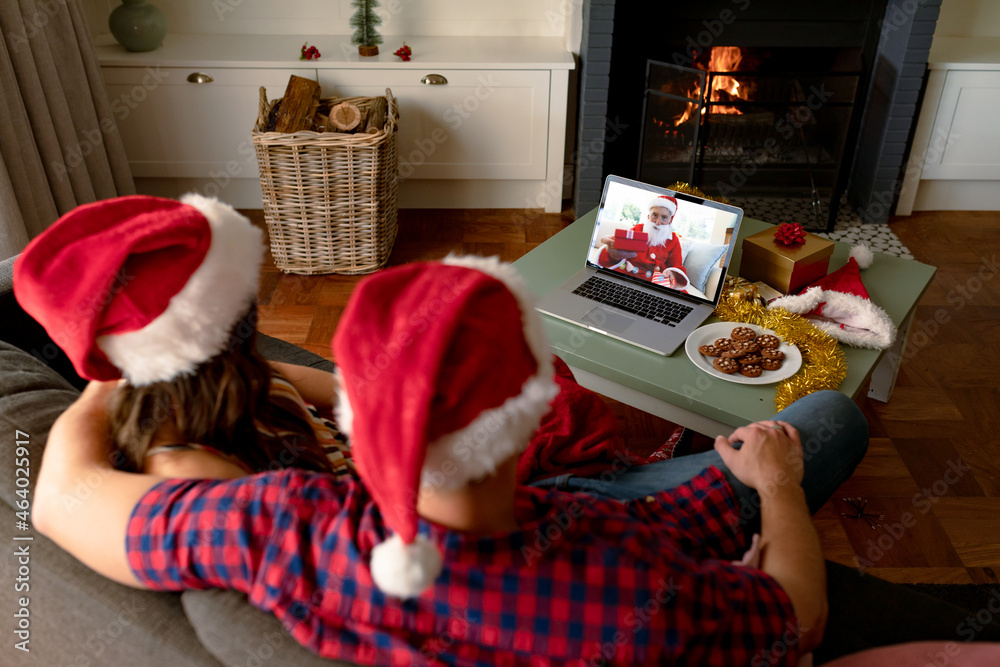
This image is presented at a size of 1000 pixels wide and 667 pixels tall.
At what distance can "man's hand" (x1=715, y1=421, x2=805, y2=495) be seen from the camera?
1095mm

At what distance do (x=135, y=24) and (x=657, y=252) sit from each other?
87.7 inches

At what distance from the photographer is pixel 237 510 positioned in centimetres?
75

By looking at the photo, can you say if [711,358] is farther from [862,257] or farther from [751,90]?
[751,90]

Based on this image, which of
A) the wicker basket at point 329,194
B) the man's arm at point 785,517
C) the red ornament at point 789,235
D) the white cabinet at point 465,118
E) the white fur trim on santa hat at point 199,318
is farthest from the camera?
the white cabinet at point 465,118

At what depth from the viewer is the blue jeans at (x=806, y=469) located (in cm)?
116

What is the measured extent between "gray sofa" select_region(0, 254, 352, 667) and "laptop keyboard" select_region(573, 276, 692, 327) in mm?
1120

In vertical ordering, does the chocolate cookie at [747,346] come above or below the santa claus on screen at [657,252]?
below

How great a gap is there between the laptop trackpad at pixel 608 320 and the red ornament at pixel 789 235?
41 centimetres

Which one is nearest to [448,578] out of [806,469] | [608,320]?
[806,469]

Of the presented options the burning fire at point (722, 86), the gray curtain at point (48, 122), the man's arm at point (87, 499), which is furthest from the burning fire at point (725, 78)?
the man's arm at point (87, 499)

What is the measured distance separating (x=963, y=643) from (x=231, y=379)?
3.13 feet

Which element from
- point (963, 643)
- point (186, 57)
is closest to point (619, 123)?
point (186, 57)

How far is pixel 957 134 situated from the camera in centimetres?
290

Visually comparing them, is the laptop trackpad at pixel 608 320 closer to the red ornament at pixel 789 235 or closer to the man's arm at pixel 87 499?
the red ornament at pixel 789 235
